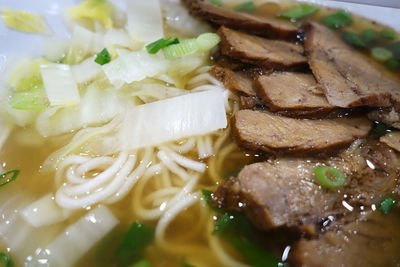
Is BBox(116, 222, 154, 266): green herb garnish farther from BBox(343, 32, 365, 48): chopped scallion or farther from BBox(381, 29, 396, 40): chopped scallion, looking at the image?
BBox(381, 29, 396, 40): chopped scallion

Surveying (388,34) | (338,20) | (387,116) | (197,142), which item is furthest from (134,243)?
(388,34)

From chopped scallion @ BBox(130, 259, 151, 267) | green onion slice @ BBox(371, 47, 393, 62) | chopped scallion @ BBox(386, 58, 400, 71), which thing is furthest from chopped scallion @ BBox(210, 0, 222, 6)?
chopped scallion @ BBox(130, 259, 151, 267)

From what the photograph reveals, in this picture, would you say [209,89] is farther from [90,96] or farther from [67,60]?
[67,60]

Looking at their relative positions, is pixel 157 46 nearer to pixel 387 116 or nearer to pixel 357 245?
pixel 387 116

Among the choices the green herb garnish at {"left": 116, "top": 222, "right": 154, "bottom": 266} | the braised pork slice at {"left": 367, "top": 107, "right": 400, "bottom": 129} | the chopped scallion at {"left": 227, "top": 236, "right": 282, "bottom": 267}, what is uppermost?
the braised pork slice at {"left": 367, "top": 107, "right": 400, "bottom": 129}

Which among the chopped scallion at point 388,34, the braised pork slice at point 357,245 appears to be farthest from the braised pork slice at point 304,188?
the chopped scallion at point 388,34

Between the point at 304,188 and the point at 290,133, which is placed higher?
the point at 290,133
